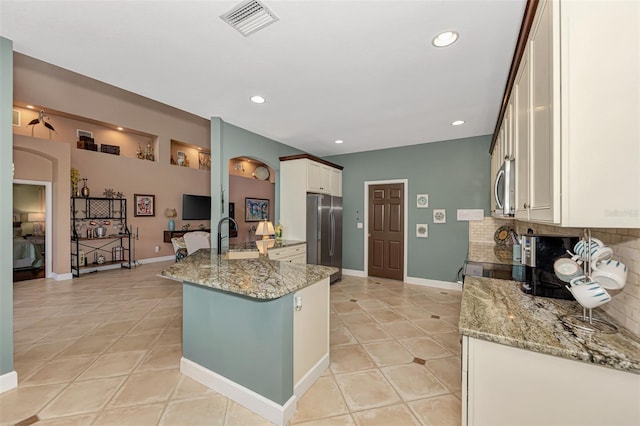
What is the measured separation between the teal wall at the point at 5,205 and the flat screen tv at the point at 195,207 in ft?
18.0

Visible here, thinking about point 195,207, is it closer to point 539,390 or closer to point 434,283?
point 434,283

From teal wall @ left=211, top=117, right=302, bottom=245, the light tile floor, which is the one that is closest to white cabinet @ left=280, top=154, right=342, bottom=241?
teal wall @ left=211, top=117, right=302, bottom=245

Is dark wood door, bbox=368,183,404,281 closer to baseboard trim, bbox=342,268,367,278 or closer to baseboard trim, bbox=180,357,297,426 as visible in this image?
baseboard trim, bbox=342,268,367,278

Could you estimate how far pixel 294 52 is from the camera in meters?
2.03

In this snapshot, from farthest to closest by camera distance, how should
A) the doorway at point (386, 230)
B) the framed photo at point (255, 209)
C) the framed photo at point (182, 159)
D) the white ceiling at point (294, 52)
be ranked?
the framed photo at point (255, 209), the framed photo at point (182, 159), the doorway at point (386, 230), the white ceiling at point (294, 52)

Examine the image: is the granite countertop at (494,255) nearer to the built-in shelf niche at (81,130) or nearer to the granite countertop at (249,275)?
the granite countertop at (249,275)

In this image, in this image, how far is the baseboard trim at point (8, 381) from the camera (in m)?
1.86

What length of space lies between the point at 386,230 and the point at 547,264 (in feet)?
11.6

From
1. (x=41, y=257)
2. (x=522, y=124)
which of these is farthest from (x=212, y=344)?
(x=41, y=257)

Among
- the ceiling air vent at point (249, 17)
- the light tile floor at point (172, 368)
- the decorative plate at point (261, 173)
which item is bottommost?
the light tile floor at point (172, 368)

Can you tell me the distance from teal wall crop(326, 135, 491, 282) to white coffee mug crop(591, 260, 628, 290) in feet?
11.7

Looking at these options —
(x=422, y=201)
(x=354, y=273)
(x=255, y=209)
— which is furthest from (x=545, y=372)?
(x=255, y=209)

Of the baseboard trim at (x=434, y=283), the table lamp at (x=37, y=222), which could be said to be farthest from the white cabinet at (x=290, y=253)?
the table lamp at (x=37, y=222)

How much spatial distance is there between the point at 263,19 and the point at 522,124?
1.73 metres
